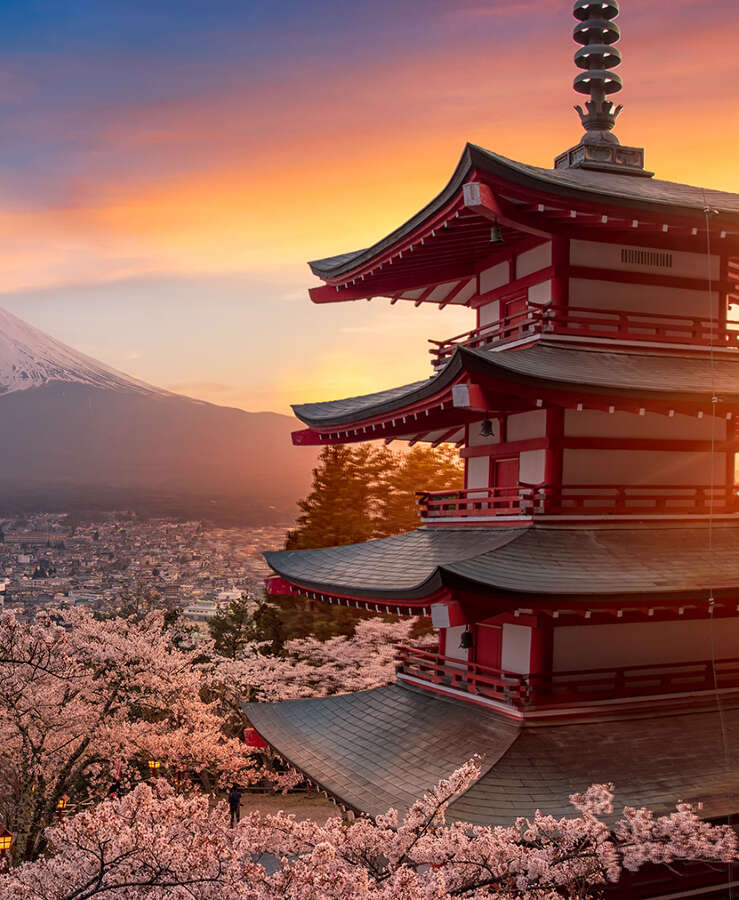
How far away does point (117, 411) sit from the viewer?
166 metres

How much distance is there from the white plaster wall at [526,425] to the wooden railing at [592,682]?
359 centimetres

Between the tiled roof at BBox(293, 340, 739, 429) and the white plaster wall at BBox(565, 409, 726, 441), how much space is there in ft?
2.44

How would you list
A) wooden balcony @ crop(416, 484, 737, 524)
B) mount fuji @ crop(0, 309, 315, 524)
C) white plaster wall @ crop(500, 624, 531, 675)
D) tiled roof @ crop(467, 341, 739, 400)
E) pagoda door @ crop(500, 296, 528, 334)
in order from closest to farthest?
tiled roof @ crop(467, 341, 739, 400) → white plaster wall @ crop(500, 624, 531, 675) → wooden balcony @ crop(416, 484, 737, 524) → pagoda door @ crop(500, 296, 528, 334) → mount fuji @ crop(0, 309, 315, 524)

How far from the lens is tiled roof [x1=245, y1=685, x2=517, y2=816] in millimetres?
11312

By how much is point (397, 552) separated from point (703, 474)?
507 cm

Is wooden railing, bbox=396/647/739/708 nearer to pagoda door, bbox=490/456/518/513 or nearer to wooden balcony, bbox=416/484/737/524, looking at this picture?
wooden balcony, bbox=416/484/737/524

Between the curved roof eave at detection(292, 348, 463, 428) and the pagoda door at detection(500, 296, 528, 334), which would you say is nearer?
the curved roof eave at detection(292, 348, 463, 428)

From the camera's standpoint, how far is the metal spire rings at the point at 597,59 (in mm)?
16219

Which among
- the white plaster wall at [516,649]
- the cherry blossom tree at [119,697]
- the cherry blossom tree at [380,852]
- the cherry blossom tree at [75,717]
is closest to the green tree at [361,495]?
the cherry blossom tree at [119,697]

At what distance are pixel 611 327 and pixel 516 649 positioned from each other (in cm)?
520

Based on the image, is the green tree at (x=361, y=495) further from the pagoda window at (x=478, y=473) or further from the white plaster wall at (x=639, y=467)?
the white plaster wall at (x=639, y=467)

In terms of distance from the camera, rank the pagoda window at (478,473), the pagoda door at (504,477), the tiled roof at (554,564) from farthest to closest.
Answer: the pagoda window at (478,473), the pagoda door at (504,477), the tiled roof at (554,564)

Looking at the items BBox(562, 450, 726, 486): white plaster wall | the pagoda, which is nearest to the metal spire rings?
the pagoda

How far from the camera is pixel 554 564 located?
11641 millimetres
